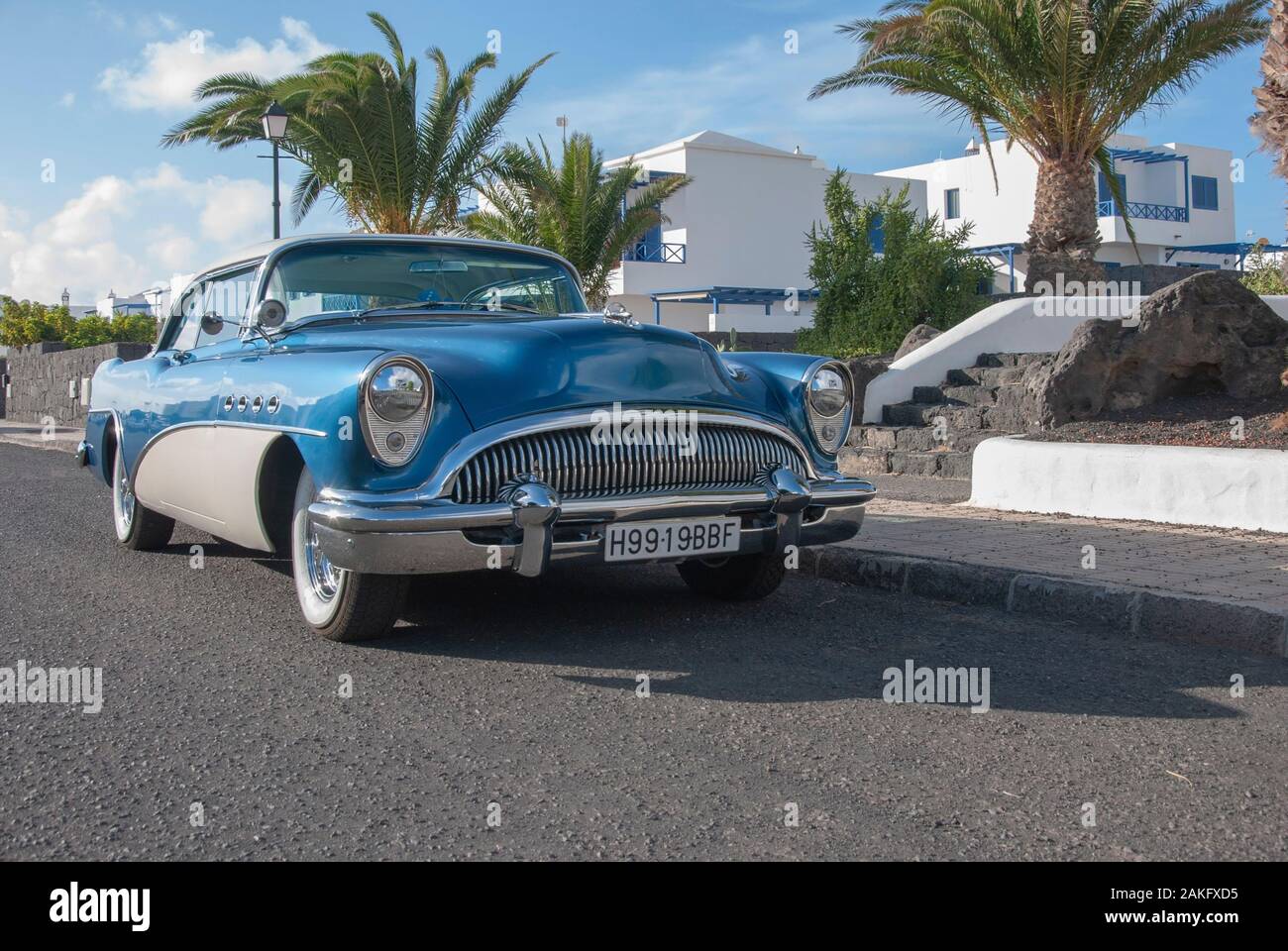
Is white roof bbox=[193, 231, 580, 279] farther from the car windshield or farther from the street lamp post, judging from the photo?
the street lamp post

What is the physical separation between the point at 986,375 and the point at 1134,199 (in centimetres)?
4008

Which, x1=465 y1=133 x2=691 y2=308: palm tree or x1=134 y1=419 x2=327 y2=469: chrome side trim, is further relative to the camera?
x1=465 y1=133 x2=691 y2=308: palm tree

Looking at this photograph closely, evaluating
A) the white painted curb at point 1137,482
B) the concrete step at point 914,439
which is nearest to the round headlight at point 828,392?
the white painted curb at point 1137,482

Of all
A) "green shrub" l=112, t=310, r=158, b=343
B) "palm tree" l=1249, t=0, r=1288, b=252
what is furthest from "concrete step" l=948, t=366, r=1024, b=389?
"green shrub" l=112, t=310, r=158, b=343

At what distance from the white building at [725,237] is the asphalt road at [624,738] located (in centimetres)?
3318

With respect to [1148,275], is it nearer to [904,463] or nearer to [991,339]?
[991,339]

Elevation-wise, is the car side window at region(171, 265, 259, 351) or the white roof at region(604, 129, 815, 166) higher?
the white roof at region(604, 129, 815, 166)

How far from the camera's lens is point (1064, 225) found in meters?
14.6

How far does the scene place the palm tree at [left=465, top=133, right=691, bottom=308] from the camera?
63.4 feet

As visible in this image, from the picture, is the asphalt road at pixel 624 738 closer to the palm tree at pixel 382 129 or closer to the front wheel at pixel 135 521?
the front wheel at pixel 135 521

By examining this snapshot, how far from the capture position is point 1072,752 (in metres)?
3.36

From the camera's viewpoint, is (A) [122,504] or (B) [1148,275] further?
(B) [1148,275]

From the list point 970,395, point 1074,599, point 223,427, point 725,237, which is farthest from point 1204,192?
point 223,427

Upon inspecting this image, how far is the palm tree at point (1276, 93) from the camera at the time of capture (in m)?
8.17
